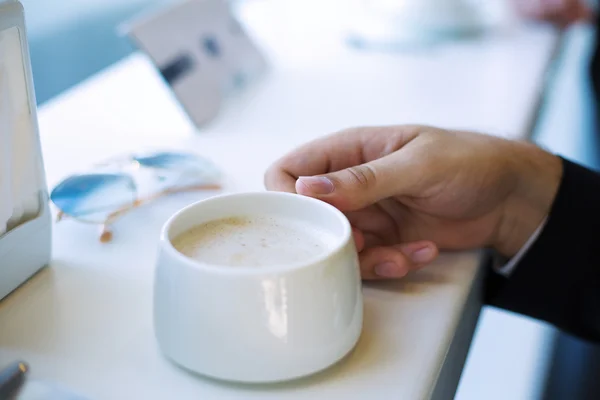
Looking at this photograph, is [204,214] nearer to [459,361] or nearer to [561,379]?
[459,361]

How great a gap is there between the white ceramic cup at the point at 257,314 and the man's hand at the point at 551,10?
1026mm

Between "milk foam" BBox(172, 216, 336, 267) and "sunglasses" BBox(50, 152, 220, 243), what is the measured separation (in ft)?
0.52

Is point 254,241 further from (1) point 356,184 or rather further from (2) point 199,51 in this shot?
(2) point 199,51

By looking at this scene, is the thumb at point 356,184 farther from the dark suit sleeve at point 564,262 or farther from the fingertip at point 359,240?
the dark suit sleeve at point 564,262

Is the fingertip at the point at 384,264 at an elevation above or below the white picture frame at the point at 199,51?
below

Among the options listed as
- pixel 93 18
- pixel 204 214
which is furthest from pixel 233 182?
pixel 93 18

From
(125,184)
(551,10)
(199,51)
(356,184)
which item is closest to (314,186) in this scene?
(356,184)

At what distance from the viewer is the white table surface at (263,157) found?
40 centimetres

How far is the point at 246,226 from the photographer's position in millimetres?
435

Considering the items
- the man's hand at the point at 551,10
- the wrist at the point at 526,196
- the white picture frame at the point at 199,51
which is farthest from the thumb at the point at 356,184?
the man's hand at the point at 551,10

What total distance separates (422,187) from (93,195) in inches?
10.0

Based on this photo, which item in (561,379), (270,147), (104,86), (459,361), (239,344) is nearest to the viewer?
(239,344)

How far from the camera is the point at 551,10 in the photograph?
128cm

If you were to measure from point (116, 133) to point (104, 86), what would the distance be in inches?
7.3
